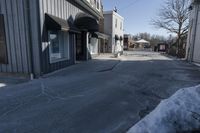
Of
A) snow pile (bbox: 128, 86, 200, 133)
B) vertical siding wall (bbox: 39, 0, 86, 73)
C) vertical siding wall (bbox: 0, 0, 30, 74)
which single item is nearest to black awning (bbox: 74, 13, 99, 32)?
vertical siding wall (bbox: 39, 0, 86, 73)

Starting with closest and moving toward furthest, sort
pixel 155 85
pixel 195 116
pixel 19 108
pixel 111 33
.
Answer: pixel 195 116, pixel 19 108, pixel 155 85, pixel 111 33

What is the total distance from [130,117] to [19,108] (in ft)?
8.66

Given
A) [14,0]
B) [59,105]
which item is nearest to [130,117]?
[59,105]

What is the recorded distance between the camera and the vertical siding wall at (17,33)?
6.44m

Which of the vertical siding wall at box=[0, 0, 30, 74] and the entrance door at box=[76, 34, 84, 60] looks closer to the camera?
the vertical siding wall at box=[0, 0, 30, 74]

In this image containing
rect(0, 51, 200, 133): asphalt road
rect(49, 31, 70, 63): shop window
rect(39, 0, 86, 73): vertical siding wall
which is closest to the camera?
rect(0, 51, 200, 133): asphalt road

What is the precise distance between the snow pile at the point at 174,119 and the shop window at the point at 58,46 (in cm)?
Result: 600

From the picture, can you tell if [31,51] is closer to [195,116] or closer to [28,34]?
[28,34]

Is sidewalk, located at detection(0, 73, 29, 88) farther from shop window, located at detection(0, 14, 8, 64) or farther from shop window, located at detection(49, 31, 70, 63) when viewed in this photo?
shop window, located at detection(49, 31, 70, 63)

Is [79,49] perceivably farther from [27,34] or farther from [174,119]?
[174,119]

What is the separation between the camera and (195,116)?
9.63ft

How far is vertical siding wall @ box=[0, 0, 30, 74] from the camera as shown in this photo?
6.44 meters

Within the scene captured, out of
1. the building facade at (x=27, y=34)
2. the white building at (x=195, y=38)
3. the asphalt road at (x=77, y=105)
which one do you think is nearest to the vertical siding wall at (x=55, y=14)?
the building facade at (x=27, y=34)

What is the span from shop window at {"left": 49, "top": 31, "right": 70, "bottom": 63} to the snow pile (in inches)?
236
